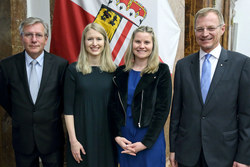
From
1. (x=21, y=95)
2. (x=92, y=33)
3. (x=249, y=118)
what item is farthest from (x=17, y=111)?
(x=249, y=118)

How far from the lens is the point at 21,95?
1941mm

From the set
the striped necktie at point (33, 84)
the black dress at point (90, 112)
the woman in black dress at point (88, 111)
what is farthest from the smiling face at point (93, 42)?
the striped necktie at point (33, 84)

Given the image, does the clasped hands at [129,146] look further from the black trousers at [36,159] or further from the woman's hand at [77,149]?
the black trousers at [36,159]

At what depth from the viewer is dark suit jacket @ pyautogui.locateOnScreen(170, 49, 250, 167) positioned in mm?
1565

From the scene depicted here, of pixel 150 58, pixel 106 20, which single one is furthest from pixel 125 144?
pixel 106 20

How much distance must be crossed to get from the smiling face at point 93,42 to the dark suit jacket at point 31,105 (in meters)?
0.34

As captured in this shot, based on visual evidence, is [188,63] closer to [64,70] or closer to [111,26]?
[64,70]

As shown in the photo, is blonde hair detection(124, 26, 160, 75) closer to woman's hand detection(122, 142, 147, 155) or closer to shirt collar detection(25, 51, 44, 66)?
woman's hand detection(122, 142, 147, 155)

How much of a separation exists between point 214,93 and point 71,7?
1836 millimetres

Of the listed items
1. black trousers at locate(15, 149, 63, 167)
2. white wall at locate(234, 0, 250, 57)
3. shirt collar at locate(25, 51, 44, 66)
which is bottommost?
black trousers at locate(15, 149, 63, 167)

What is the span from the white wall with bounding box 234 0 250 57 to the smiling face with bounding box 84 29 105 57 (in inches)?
→ 365

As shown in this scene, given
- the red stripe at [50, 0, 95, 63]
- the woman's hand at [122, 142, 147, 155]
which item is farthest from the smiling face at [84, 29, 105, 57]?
the woman's hand at [122, 142, 147, 155]

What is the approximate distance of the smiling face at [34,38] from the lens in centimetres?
198

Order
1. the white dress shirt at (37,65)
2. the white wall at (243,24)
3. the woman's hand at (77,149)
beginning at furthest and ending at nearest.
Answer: the white wall at (243,24) < the white dress shirt at (37,65) < the woman's hand at (77,149)
